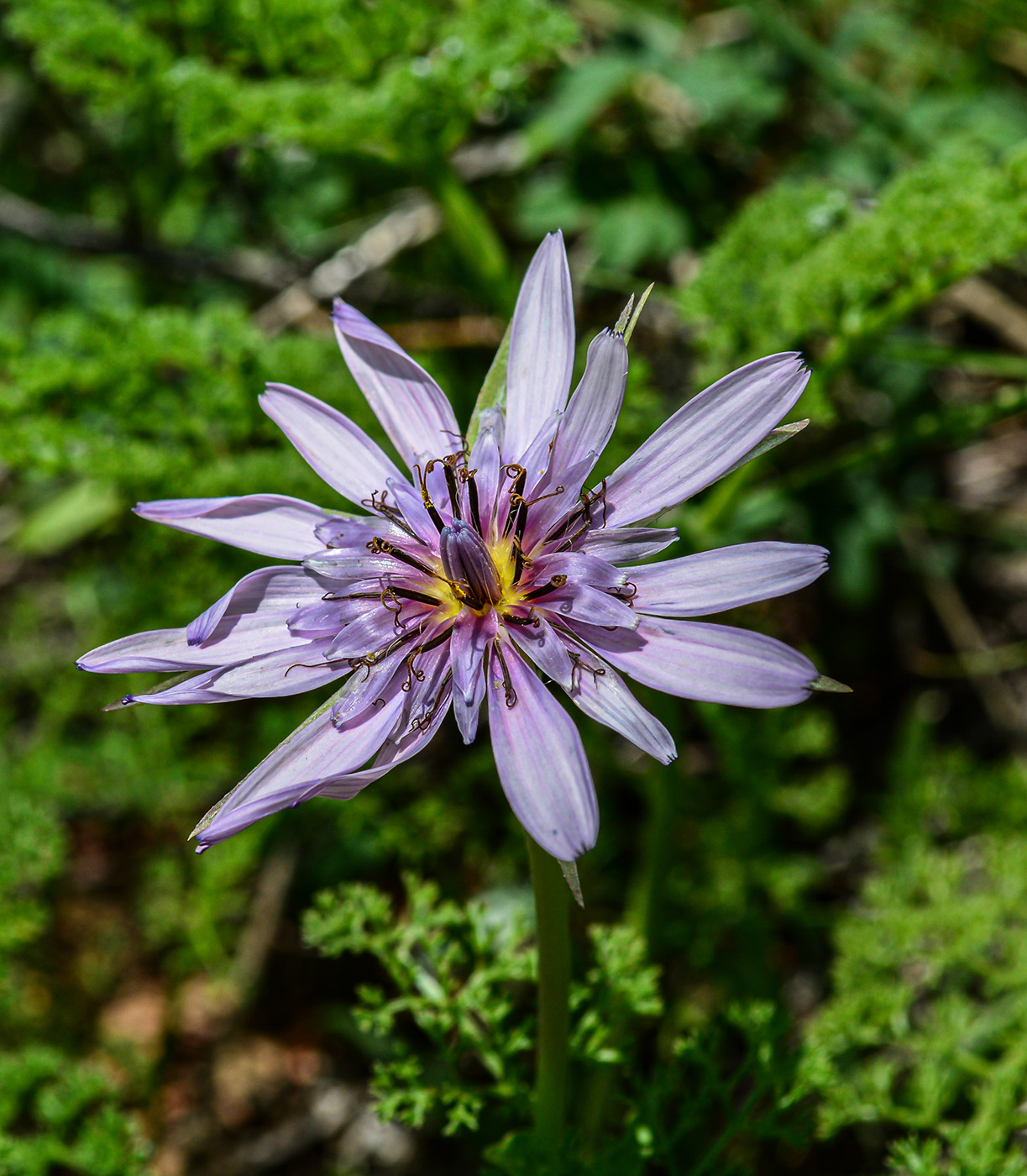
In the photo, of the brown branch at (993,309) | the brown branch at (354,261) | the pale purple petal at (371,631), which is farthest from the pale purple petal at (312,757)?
the brown branch at (993,309)

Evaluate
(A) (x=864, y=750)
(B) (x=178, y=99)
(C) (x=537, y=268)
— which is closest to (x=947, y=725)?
(A) (x=864, y=750)

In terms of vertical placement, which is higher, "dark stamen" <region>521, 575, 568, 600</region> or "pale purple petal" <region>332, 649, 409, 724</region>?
"dark stamen" <region>521, 575, 568, 600</region>

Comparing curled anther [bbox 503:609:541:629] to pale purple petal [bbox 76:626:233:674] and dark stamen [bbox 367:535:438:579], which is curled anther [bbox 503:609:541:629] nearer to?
dark stamen [bbox 367:535:438:579]

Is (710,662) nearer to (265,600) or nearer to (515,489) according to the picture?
(515,489)

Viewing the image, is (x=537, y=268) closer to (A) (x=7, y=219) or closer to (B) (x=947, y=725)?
(B) (x=947, y=725)

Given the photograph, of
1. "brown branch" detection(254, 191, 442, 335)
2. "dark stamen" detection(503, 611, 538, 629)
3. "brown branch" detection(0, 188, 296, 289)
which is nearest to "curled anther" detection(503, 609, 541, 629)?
"dark stamen" detection(503, 611, 538, 629)

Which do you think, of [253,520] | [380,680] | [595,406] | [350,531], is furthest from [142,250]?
[380,680]
